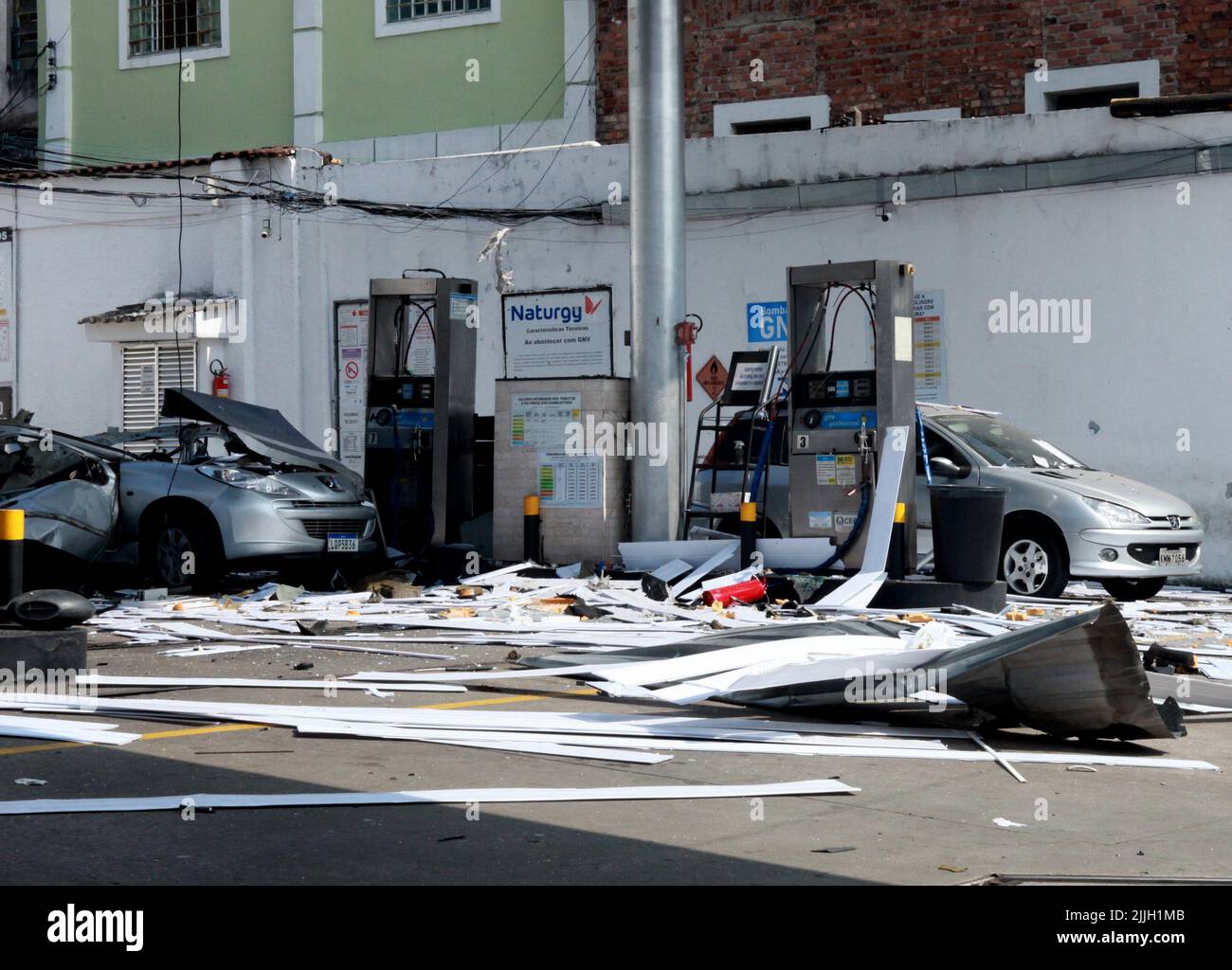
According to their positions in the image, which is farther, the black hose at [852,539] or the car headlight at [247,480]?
the car headlight at [247,480]

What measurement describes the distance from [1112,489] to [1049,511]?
71cm

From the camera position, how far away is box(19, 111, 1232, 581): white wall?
1845 cm

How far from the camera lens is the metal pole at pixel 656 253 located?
1720 cm

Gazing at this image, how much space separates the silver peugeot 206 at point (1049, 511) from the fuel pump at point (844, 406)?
0.44 meters

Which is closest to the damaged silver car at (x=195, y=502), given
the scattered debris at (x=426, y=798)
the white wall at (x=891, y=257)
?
the white wall at (x=891, y=257)

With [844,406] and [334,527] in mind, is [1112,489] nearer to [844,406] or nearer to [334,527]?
[844,406]

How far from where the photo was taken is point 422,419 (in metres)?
17.8

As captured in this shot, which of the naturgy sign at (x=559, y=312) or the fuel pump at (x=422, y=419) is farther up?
the naturgy sign at (x=559, y=312)

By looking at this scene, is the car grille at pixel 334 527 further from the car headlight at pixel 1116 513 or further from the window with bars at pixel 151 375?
the window with bars at pixel 151 375

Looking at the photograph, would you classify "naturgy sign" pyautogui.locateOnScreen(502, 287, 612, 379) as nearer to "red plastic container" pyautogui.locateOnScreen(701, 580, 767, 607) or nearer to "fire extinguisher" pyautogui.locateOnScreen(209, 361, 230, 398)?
"fire extinguisher" pyautogui.locateOnScreen(209, 361, 230, 398)

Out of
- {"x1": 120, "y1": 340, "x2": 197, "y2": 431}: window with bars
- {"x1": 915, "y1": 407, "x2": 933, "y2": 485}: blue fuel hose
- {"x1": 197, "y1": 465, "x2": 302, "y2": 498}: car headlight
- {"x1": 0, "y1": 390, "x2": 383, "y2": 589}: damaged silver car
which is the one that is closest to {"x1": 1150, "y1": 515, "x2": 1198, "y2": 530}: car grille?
{"x1": 915, "y1": 407, "x2": 933, "y2": 485}: blue fuel hose

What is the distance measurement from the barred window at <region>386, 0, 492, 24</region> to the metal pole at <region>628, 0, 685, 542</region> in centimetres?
1089
